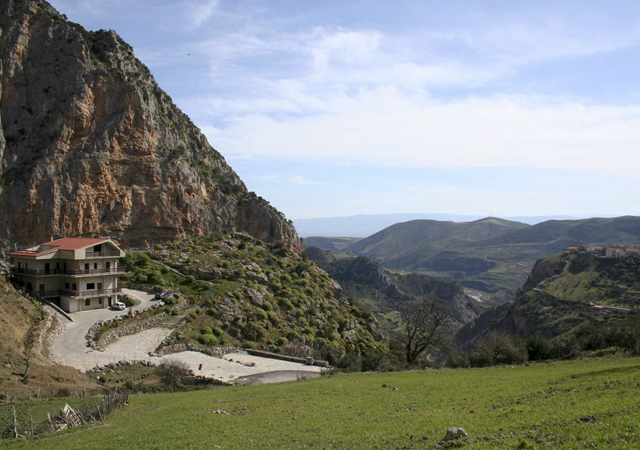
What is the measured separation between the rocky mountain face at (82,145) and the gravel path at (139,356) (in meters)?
28.0

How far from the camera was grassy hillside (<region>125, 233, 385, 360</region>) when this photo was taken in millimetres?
50656

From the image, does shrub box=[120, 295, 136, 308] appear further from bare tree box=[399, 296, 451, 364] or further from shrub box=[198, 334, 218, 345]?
bare tree box=[399, 296, 451, 364]

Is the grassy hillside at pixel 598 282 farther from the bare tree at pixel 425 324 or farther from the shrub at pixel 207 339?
the shrub at pixel 207 339

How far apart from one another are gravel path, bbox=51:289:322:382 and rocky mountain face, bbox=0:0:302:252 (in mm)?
28027

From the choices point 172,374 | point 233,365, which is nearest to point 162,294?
point 233,365

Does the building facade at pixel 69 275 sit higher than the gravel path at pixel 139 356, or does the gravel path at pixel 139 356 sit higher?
the building facade at pixel 69 275

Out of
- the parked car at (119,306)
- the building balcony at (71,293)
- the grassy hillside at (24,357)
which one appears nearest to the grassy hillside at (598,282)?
the parked car at (119,306)

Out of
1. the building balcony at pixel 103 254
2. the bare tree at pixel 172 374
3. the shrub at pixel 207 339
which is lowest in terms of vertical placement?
the shrub at pixel 207 339

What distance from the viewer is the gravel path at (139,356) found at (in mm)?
32938

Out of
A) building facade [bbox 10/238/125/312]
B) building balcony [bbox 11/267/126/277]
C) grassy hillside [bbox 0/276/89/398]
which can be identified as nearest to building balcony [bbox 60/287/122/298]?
building facade [bbox 10/238/125/312]

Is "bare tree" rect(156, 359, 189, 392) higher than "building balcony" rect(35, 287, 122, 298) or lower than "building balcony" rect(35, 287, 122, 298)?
lower

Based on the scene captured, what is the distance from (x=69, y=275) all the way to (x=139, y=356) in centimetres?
1668

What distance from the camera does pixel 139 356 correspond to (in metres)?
35.8

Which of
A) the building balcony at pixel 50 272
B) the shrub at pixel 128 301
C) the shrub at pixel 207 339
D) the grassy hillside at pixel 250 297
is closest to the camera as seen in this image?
the shrub at pixel 207 339
